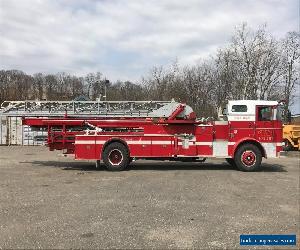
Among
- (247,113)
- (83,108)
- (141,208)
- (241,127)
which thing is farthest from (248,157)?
(141,208)

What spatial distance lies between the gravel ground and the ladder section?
369 centimetres

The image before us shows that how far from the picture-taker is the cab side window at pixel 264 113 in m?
15.9

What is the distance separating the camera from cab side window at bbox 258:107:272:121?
15914mm

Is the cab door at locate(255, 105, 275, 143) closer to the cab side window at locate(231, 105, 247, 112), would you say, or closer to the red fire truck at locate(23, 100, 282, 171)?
the red fire truck at locate(23, 100, 282, 171)

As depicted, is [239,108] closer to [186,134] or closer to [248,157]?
[248,157]

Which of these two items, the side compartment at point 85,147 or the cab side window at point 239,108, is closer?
the side compartment at point 85,147

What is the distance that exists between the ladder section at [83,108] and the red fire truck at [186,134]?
1729 millimetres

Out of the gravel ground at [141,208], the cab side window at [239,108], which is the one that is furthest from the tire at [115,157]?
the cab side window at [239,108]

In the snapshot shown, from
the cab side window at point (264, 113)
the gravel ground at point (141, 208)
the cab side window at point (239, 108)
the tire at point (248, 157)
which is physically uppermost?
the cab side window at point (239, 108)

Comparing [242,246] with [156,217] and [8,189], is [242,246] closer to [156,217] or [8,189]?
[156,217]

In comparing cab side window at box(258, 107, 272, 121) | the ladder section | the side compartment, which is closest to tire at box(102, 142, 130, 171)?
the side compartment

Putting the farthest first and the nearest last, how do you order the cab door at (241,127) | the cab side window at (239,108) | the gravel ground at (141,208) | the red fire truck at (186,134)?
1. the cab side window at (239,108)
2. the cab door at (241,127)
3. the red fire truck at (186,134)
4. the gravel ground at (141,208)

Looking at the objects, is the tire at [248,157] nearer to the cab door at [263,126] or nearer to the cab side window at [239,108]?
the cab door at [263,126]

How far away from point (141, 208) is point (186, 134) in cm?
759
